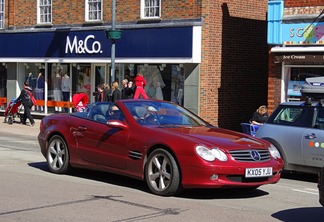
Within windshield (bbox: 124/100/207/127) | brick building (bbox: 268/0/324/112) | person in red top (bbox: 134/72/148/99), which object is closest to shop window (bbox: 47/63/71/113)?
person in red top (bbox: 134/72/148/99)

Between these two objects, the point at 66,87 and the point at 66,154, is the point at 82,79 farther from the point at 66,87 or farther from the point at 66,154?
the point at 66,154

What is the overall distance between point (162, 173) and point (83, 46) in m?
15.6

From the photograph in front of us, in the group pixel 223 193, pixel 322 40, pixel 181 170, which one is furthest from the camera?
pixel 322 40

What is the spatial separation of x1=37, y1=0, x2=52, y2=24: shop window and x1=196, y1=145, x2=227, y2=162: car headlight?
18.2 meters

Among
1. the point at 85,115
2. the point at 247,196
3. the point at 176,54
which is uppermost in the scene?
the point at 176,54

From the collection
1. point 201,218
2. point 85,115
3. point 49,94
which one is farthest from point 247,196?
point 49,94

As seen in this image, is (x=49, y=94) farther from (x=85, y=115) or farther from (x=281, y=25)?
(x=85, y=115)

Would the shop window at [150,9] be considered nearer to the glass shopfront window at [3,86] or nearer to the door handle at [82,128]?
the glass shopfront window at [3,86]

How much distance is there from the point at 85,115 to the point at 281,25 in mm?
8529

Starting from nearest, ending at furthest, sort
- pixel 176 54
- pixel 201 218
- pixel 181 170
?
1. pixel 201 218
2. pixel 181 170
3. pixel 176 54

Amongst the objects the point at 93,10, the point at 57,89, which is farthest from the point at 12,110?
the point at 93,10

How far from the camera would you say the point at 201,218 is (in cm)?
763

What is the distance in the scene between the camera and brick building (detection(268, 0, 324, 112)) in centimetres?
1677

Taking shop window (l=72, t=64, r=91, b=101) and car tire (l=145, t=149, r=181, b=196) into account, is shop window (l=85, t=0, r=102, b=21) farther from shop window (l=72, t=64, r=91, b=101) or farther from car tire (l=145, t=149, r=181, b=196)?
car tire (l=145, t=149, r=181, b=196)
